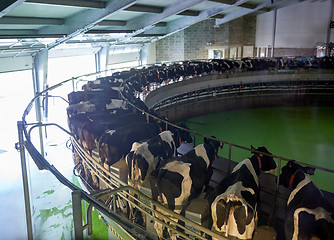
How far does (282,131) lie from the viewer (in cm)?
1002

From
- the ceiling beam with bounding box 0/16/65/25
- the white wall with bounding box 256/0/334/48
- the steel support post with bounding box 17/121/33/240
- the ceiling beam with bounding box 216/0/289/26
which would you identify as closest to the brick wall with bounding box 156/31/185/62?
the ceiling beam with bounding box 216/0/289/26

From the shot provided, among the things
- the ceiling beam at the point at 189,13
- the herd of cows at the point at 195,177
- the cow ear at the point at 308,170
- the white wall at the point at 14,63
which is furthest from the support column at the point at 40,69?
the cow ear at the point at 308,170

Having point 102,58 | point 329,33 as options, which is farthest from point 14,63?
point 329,33

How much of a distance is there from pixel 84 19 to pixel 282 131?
6.88 m

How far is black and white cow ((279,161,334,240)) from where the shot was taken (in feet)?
8.16

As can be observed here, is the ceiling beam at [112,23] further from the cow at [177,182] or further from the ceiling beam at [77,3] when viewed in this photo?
the cow at [177,182]

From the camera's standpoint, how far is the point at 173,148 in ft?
15.5

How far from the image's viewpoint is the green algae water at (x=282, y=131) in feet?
26.0

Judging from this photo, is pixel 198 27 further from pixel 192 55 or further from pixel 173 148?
pixel 173 148

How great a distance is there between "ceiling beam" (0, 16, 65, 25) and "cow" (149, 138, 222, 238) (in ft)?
17.2

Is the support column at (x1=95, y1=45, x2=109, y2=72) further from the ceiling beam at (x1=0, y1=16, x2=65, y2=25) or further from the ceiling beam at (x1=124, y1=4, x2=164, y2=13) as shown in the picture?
the ceiling beam at (x1=0, y1=16, x2=65, y2=25)

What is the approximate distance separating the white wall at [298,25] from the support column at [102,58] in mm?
11485

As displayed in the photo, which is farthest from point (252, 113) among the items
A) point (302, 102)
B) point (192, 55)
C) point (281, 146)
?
point (192, 55)

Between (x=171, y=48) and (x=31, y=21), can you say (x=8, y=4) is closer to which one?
(x=31, y=21)
